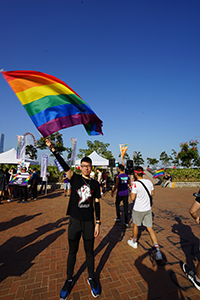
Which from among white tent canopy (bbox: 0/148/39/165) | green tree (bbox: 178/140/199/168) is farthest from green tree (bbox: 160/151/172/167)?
white tent canopy (bbox: 0/148/39/165)

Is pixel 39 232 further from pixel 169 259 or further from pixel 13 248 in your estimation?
pixel 169 259

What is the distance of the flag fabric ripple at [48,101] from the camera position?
306 centimetres

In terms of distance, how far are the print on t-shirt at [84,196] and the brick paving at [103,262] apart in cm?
137

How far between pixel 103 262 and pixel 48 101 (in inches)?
136

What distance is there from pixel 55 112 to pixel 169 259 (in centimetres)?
392

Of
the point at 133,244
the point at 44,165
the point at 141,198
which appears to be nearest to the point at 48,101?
the point at 141,198

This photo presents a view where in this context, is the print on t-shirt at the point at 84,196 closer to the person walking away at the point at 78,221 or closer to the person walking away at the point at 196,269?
the person walking away at the point at 78,221

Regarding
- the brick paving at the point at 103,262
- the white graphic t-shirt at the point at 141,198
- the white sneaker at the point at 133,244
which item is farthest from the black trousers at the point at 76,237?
the white sneaker at the point at 133,244

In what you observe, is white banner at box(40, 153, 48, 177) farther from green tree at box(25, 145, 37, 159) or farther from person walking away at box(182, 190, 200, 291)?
green tree at box(25, 145, 37, 159)

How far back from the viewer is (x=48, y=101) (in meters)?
3.21

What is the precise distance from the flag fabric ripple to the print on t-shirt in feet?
4.13

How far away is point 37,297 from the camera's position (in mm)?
2389

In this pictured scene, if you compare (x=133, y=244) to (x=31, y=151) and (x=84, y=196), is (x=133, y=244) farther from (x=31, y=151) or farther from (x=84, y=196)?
(x=31, y=151)

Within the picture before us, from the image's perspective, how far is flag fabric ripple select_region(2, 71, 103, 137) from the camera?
306 centimetres
